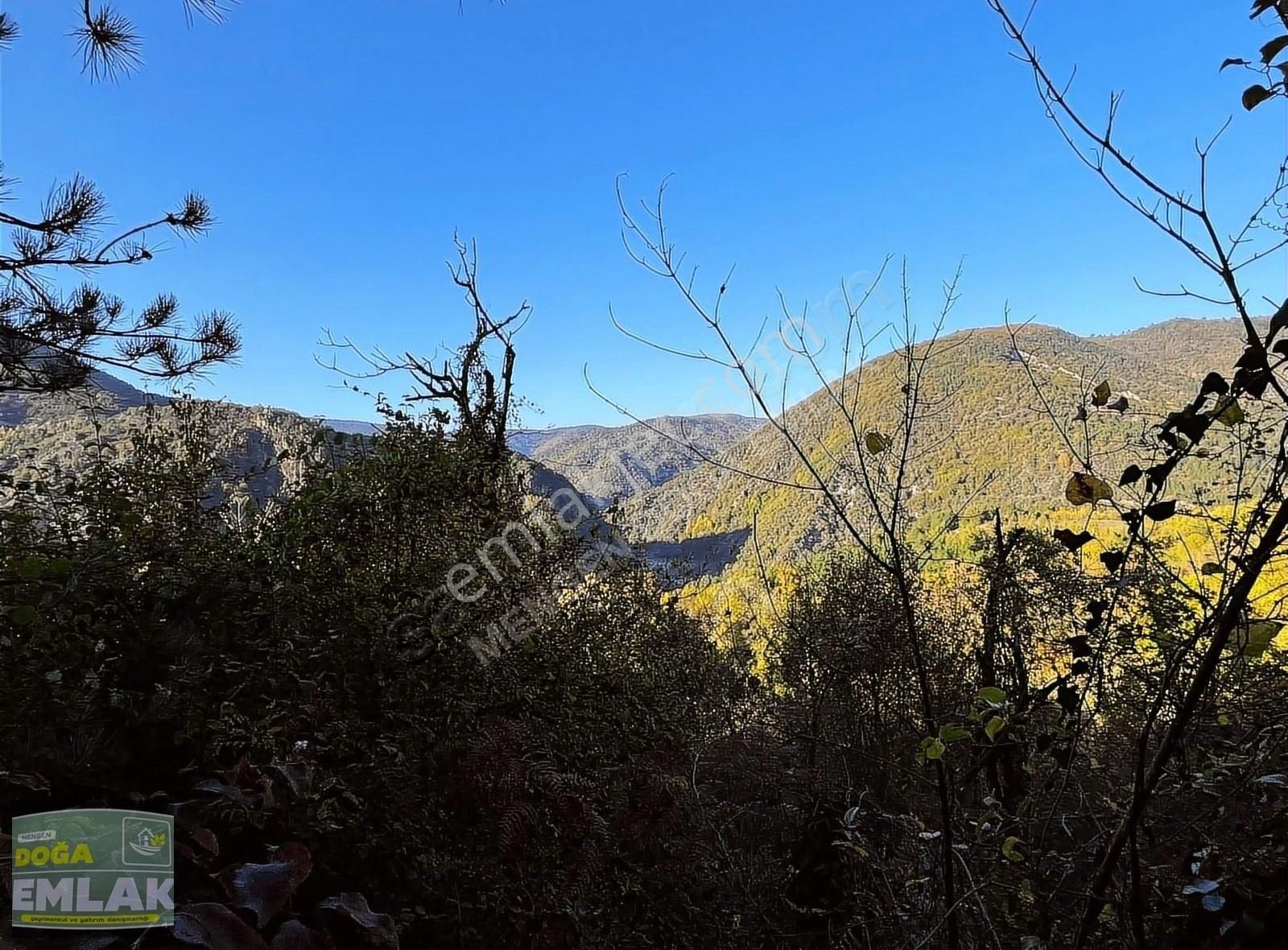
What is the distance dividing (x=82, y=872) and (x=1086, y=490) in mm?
1331

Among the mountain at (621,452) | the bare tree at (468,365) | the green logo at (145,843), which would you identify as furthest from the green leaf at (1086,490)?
the mountain at (621,452)

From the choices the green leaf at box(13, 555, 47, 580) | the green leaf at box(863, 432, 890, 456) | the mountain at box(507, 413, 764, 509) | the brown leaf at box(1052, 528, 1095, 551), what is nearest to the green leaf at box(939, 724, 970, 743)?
the brown leaf at box(1052, 528, 1095, 551)

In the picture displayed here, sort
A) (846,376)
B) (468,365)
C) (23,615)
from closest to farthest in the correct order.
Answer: (23,615) → (846,376) → (468,365)

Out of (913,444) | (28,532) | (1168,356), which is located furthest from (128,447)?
(1168,356)

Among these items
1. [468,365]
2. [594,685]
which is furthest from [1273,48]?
[468,365]

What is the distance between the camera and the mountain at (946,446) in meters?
1.94

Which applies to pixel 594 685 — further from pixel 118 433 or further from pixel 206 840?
pixel 118 433

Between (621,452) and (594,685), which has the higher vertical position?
(621,452)

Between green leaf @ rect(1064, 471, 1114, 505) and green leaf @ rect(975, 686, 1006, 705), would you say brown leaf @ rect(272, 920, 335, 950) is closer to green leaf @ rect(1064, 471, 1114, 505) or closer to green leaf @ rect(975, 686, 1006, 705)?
green leaf @ rect(975, 686, 1006, 705)

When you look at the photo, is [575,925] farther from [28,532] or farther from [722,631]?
A: [722,631]

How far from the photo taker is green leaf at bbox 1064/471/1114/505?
1.12 m

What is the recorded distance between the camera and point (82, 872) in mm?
636

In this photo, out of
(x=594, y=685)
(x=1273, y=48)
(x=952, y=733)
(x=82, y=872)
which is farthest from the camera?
(x=594, y=685)

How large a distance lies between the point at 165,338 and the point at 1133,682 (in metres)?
3.82
